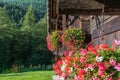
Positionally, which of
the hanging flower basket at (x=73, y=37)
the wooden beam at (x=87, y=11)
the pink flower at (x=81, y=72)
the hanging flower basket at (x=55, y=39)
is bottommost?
the hanging flower basket at (x=55, y=39)

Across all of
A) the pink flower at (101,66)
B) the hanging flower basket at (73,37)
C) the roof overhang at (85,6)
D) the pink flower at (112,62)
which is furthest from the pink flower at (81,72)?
the hanging flower basket at (73,37)

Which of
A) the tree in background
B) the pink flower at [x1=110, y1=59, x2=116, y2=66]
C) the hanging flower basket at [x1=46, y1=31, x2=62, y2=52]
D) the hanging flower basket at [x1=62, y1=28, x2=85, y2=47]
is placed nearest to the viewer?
the pink flower at [x1=110, y1=59, x2=116, y2=66]

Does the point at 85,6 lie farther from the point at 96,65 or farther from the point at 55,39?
the point at 55,39

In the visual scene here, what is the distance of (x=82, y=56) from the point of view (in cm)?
578

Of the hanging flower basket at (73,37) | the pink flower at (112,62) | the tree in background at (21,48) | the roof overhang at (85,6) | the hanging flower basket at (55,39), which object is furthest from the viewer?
the tree in background at (21,48)

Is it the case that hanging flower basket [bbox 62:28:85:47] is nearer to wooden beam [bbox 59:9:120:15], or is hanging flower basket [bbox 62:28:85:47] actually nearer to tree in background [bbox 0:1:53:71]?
wooden beam [bbox 59:9:120:15]

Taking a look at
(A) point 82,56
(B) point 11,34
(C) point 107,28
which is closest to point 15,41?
(B) point 11,34

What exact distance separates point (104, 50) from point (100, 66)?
1.11ft

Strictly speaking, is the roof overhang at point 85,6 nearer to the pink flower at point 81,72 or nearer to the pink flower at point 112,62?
the pink flower at point 81,72

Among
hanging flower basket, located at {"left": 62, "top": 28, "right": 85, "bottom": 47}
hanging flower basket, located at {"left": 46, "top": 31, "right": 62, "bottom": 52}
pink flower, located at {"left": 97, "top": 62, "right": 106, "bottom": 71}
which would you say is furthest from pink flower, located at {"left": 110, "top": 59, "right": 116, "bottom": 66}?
hanging flower basket, located at {"left": 46, "top": 31, "right": 62, "bottom": 52}

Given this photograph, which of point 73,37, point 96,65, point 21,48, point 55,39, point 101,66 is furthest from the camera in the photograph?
Answer: point 21,48

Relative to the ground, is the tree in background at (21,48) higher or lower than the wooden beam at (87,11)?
lower

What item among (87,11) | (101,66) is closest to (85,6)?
(87,11)

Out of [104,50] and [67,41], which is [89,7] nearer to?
[104,50]
